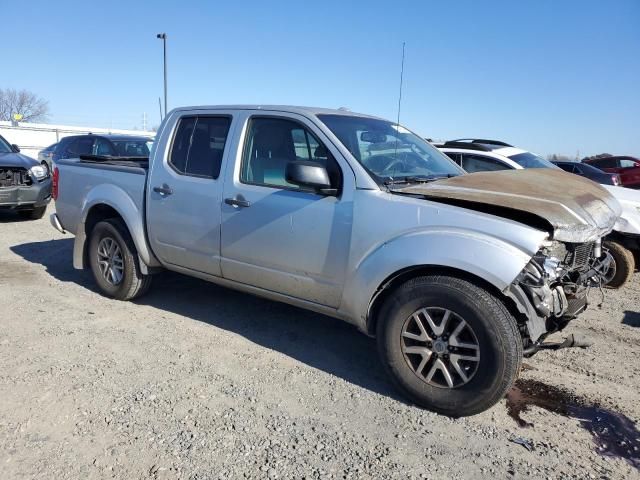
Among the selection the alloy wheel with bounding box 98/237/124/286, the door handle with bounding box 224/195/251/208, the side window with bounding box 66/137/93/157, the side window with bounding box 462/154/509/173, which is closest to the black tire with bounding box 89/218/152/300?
the alloy wheel with bounding box 98/237/124/286

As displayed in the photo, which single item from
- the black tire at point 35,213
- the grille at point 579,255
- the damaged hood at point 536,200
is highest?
the damaged hood at point 536,200

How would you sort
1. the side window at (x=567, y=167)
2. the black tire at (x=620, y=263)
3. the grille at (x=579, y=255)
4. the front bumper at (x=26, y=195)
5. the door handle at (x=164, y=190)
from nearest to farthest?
the grille at (x=579, y=255) → the door handle at (x=164, y=190) → the black tire at (x=620, y=263) → the front bumper at (x=26, y=195) → the side window at (x=567, y=167)

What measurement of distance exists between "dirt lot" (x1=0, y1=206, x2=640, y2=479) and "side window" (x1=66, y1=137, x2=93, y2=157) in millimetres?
8350

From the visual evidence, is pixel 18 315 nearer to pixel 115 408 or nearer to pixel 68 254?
pixel 115 408

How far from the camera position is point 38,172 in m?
9.50

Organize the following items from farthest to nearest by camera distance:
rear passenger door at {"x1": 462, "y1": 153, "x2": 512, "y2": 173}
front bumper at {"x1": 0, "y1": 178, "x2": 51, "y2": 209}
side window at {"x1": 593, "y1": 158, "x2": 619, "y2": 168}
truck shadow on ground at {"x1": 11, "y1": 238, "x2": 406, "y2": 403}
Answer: side window at {"x1": 593, "y1": 158, "x2": 619, "y2": 168} < front bumper at {"x1": 0, "y1": 178, "x2": 51, "y2": 209} < rear passenger door at {"x1": 462, "y1": 153, "x2": 512, "y2": 173} < truck shadow on ground at {"x1": 11, "y1": 238, "x2": 406, "y2": 403}

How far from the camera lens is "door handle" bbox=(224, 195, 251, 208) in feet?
13.0

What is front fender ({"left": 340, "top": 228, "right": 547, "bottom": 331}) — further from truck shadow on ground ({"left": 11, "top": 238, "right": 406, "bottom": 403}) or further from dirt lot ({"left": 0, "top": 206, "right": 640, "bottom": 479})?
dirt lot ({"left": 0, "top": 206, "right": 640, "bottom": 479})

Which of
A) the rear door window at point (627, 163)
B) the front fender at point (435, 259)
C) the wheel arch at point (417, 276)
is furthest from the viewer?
the rear door window at point (627, 163)

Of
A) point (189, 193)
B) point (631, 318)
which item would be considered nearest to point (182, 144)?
point (189, 193)

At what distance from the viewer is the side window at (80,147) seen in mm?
12438

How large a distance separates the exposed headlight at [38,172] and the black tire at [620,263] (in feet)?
30.5

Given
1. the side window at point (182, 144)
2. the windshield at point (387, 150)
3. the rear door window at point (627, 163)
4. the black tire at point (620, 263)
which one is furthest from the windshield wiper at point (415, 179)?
the rear door window at point (627, 163)

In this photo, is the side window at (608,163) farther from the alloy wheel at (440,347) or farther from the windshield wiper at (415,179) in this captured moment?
the alloy wheel at (440,347)
